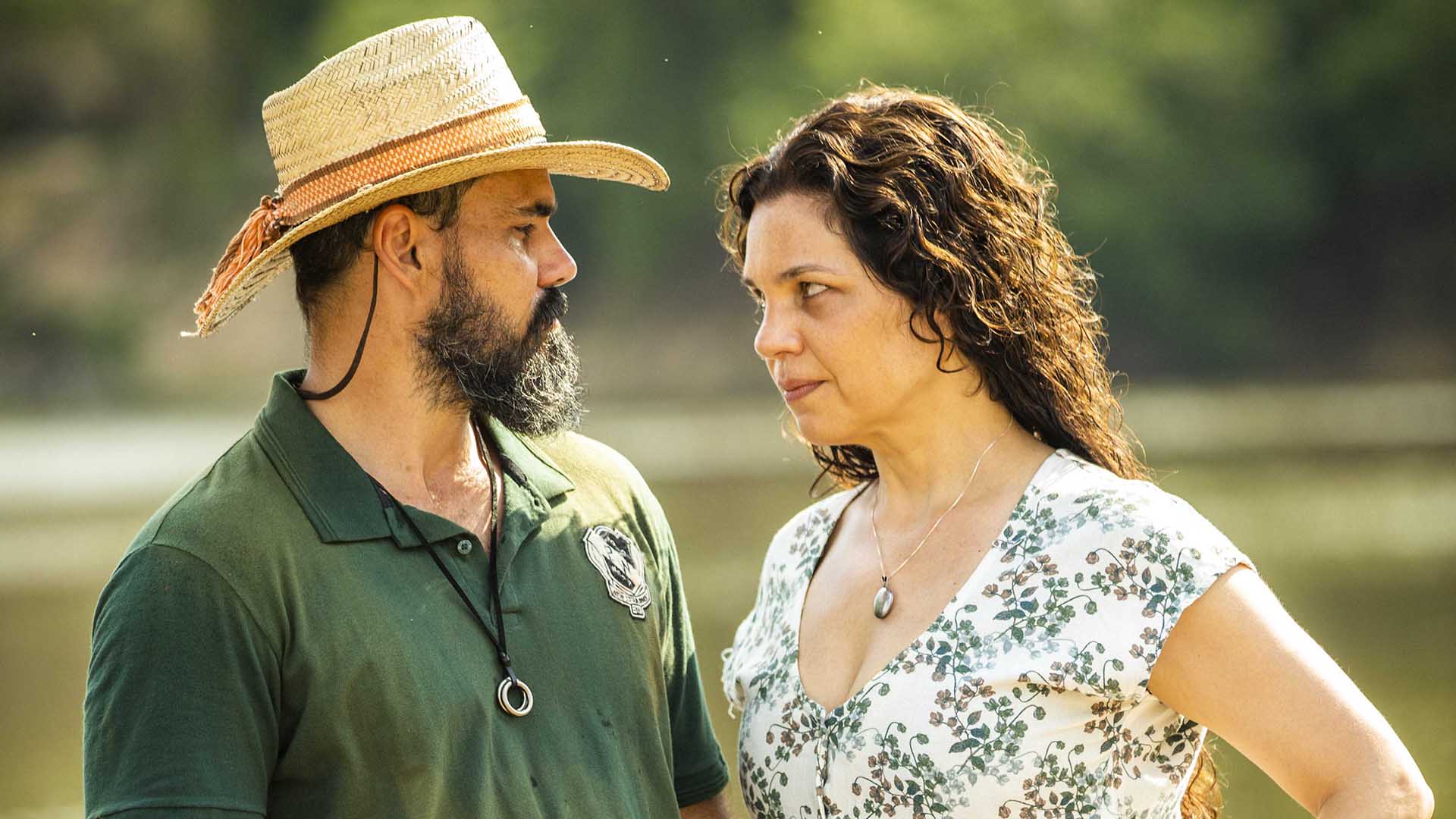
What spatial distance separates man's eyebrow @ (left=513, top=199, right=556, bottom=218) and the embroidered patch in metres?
0.45

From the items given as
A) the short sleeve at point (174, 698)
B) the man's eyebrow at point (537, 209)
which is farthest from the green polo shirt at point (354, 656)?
the man's eyebrow at point (537, 209)

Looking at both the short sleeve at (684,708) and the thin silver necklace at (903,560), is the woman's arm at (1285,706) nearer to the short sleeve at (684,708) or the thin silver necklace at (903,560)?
the thin silver necklace at (903,560)

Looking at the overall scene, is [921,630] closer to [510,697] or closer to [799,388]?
[799,388]

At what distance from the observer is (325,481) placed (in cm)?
212

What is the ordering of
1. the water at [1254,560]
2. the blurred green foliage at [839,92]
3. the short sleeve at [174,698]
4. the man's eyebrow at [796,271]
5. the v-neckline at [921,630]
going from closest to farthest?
the short sleeve at [174,698] < the v-neckline at [921,630] < the man's eyebrow at [796,271] < the water at [1254,560] < the blurred green foliage at [839,92]

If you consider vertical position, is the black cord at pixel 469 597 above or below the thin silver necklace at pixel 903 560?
below

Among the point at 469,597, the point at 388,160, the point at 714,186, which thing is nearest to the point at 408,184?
the point at 388,160

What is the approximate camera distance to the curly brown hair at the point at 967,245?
94.0 inches

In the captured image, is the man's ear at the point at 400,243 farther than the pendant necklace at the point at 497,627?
Yes

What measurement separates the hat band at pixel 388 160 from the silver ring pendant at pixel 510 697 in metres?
0.68

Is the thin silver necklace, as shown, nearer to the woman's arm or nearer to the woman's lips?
the woman's lips

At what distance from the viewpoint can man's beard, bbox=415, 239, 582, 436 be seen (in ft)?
7.44

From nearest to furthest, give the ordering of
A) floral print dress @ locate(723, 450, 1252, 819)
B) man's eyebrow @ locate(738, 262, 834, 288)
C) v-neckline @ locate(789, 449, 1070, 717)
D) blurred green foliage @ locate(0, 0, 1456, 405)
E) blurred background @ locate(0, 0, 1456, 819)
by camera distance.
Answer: floral print dress @ locate(723, 450, 1252, 819)
v-neckline @ locate(789, 449, 1070, 717)
man's eyebrow @ locate(738, 262, 834, 288)
blurred background @ locate(0, 0, 1456, 819)
blurred green foliage @ locate(0, 0, 1456, 405)

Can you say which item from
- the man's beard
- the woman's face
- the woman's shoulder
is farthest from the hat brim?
the woman's shoulder
